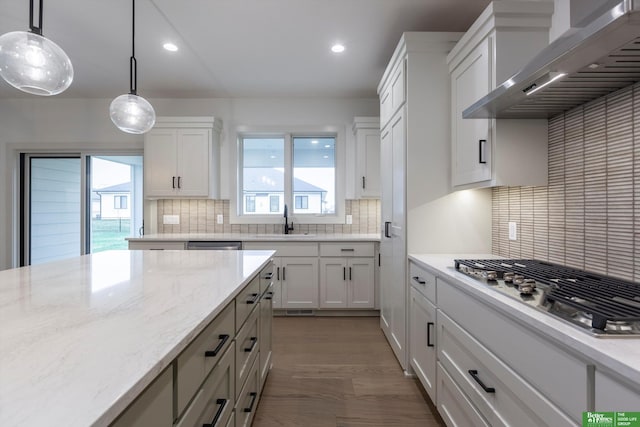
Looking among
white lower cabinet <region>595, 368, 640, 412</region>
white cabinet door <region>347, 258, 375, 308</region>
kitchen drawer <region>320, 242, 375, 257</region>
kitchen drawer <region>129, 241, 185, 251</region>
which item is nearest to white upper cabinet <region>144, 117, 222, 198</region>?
kitchen drawer <region>129, 241, 185, 251</region>

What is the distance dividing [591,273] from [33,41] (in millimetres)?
2581

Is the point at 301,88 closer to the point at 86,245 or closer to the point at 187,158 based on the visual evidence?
the point at 187,158

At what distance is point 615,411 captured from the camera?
2.25 feet

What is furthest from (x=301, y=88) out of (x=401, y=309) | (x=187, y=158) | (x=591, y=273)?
(x=591, y=273)

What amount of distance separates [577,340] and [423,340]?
1.29 meters

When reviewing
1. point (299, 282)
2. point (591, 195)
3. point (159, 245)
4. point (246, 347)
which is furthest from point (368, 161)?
point (246, 347)

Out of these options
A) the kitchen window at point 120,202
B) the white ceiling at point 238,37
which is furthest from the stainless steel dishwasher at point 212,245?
the white ceiling at point 238,37

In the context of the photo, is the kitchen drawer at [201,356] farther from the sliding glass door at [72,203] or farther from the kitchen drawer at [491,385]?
→ the sliding glass door at [72,203]

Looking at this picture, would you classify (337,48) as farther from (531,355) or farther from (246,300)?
(531,355)

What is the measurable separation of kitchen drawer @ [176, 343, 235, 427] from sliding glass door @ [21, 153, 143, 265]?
3.62m

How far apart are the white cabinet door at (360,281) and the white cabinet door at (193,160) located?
2040 millimetres

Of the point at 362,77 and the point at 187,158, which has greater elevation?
the point at 362,77

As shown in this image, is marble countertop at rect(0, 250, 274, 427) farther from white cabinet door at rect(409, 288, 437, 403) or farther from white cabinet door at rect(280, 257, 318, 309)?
white cabinet door at rect(280, 257, 318, 309)

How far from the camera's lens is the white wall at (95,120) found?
4059 millimetres
